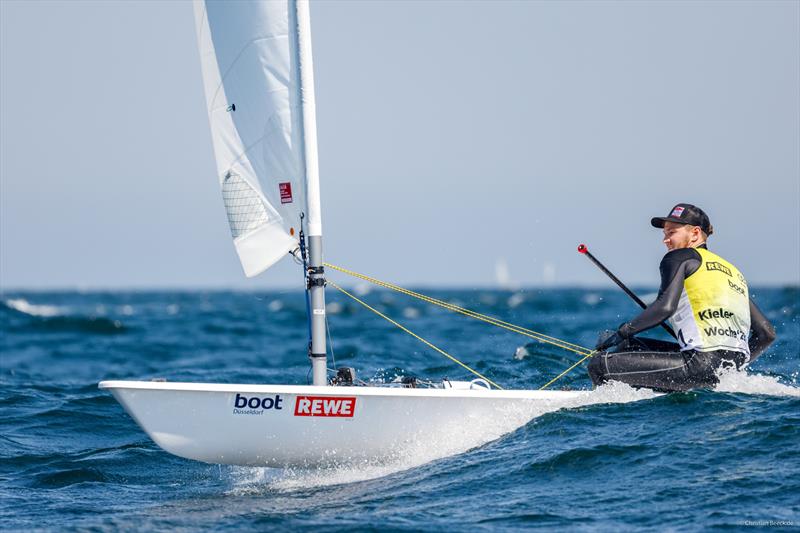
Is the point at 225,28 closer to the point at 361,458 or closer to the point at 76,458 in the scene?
the point at 361,458

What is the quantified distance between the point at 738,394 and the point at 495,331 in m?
12.4

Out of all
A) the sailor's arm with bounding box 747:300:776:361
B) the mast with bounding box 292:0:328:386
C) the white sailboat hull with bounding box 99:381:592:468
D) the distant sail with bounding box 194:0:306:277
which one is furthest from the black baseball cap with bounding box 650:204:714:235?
the distant sail with bounding box 194:0:306:277

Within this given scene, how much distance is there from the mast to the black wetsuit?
2.20 meters

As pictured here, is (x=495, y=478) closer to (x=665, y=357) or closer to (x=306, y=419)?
(x=306, y=419)

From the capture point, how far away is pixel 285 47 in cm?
812

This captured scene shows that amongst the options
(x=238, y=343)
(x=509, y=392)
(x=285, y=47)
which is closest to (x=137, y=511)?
(x=509, y=392)

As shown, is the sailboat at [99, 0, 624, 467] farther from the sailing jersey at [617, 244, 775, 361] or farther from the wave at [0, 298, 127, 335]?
the wave at [0, 298, 127, 335]

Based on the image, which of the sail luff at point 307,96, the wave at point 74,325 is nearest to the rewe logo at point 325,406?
the sail luff at point 307,96

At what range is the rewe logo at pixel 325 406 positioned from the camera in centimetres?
758

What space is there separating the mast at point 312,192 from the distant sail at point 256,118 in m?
0.05

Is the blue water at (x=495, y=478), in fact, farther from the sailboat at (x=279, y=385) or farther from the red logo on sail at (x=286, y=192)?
the red logo on sail at (x=286, y=192)

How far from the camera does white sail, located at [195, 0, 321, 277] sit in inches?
319

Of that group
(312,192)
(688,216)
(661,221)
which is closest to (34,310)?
(312,192)

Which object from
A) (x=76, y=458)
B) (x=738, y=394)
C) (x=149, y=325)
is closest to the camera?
(x=738, y=394)
